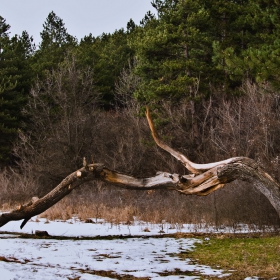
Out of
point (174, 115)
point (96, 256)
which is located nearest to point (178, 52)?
point (174, 115)

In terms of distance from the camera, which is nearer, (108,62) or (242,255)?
(242,255)

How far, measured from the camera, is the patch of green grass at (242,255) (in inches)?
259

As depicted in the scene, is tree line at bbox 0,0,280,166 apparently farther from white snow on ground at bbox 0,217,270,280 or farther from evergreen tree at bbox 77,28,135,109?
white snow on ground at bbox 0,217,270,280

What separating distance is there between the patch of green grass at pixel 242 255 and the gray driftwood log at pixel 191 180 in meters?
0.90

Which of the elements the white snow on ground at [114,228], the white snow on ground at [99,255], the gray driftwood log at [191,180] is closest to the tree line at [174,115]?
the white snow on ground at [114,228]

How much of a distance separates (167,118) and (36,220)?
33.3 feet

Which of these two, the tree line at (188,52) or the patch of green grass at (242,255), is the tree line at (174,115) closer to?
the tree line at (188,52)

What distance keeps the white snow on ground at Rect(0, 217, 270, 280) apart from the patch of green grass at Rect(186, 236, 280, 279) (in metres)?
0.30

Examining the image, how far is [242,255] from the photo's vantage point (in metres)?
7.75

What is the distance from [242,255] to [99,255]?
2554 millimetres

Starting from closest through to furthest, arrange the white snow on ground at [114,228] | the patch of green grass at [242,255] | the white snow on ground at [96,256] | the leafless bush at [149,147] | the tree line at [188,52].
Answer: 1. the white snow on ground at [96,256]
2. the patch of green grass at [242,255]
3. the white snow on ground at [114,228]
4. the leafless bush at [149,147]
5. the tree line at [188,52]

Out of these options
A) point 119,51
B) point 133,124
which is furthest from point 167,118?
point 119,51

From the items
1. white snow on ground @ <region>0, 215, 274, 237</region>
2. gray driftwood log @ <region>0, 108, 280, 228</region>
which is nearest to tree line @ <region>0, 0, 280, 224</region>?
white snow on ground @ <region>0, 215, 274, 237</region>

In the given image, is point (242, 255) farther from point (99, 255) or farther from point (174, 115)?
point (174, 115)
